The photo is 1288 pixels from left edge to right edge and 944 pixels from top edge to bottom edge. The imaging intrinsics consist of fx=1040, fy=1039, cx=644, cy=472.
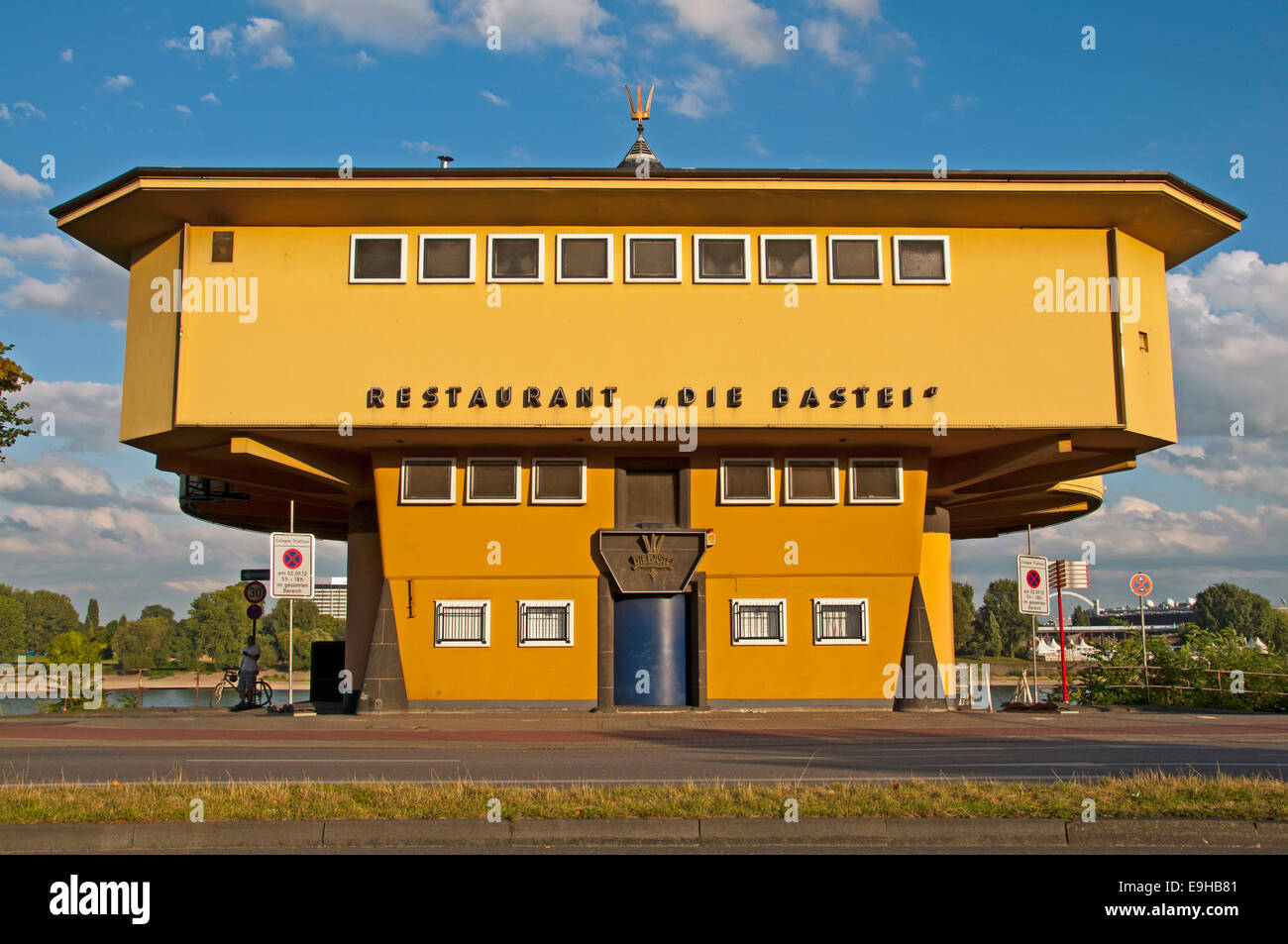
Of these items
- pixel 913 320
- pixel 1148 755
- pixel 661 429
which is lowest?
pixel 1148 755

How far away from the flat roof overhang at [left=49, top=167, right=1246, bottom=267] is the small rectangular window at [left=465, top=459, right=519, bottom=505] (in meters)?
5.17

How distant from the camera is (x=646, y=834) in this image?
8.32 metres

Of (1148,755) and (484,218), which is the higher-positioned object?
(484,218)

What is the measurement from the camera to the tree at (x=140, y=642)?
418ft

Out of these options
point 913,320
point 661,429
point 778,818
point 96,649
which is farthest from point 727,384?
point 96,649

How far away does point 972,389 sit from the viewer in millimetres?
21766

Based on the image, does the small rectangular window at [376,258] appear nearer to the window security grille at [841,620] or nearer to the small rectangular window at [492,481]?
the small rectangular window at [492,481]

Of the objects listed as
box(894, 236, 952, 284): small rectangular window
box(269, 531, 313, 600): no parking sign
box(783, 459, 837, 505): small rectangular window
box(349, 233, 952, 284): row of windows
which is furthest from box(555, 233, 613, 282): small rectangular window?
box(269, 531, 313, 600): no parking sign

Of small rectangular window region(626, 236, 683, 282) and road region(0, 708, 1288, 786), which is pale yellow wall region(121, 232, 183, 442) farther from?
small rectangular window region(626, 236, 683, 282)

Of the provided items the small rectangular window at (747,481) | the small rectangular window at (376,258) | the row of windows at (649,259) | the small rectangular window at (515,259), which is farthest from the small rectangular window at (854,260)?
the small rectangular window at (376,258)

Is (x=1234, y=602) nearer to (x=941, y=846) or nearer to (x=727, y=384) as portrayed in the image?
(x=727, y=384)

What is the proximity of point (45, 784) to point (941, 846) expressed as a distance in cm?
855

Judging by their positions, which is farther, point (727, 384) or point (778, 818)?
point (727, 384)

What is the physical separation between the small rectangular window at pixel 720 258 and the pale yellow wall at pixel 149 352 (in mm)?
10933
